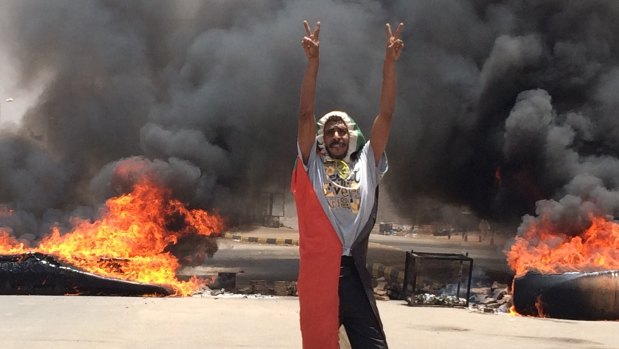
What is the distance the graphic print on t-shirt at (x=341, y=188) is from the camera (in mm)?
3021

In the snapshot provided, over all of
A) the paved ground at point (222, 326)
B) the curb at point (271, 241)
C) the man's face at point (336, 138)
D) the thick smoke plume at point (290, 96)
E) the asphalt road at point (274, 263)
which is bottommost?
the paved ground at point (222, 326)

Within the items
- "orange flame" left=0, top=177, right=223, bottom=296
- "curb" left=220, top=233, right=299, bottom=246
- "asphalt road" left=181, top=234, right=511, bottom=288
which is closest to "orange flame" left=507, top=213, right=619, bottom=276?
"asphalt road" left=181, top=234, right=511, bottom=288

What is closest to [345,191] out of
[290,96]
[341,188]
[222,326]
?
[341,188]

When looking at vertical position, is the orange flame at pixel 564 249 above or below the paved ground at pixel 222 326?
above

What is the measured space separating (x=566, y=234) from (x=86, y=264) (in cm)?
806

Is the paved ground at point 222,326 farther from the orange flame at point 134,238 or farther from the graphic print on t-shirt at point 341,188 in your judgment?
the graphic print on t-shirt at point 341,188

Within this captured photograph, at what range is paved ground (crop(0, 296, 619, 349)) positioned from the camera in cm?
616

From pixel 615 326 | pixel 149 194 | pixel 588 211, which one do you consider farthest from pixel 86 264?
pixel 588 211

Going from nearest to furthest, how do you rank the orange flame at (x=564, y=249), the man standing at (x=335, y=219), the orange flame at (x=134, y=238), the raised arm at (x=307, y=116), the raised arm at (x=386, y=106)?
the man standing at (x=335, y=219)
the raised arm at (x=307, y=116)
the raised arm at (x=386, y=106)
the orange flame at (x=564, y=249)
the orange flame at (x=134, y=238)

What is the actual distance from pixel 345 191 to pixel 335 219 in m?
0.13

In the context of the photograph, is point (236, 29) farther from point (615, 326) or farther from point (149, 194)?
point (615, 326)

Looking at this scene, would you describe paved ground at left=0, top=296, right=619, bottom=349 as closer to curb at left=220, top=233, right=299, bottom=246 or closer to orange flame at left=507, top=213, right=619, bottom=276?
orange flame at left=507, top=213, right=619, bottom=276

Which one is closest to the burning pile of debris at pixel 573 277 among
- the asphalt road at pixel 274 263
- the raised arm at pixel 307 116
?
the asphalt road at pixel 274 263

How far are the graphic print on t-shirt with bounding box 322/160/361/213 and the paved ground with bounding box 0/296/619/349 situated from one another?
3242mm
